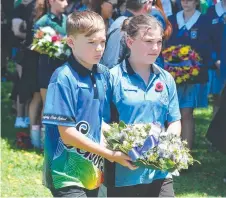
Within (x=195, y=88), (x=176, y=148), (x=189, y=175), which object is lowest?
(x=189, y=175)

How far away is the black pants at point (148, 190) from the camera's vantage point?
13.2ft

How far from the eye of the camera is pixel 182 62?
6.98m

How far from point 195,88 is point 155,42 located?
3.18 metres

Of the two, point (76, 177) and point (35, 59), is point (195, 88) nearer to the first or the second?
point (35, 59)

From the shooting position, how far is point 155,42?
4.05 meters

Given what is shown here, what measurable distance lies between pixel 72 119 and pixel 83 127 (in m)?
0.11

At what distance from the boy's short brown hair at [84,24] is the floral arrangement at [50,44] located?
3.26 meters

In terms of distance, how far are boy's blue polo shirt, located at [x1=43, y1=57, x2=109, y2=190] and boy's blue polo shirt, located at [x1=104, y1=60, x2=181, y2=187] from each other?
0.14 meters

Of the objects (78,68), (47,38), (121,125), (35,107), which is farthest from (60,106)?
(35,107)

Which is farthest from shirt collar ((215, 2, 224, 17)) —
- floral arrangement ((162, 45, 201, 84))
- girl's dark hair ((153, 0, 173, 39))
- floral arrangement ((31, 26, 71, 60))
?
floral arrangement ((31, 26, 71, 60))

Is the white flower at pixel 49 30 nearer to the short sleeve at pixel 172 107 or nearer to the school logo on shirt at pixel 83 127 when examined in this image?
the short sleeve at pixel 172 107

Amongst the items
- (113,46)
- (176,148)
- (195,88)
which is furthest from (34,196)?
(176,148)

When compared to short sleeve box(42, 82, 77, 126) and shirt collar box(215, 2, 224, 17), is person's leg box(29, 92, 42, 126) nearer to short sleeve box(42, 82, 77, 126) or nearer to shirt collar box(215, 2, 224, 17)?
shirt collar box(215, 2, 224, 17)

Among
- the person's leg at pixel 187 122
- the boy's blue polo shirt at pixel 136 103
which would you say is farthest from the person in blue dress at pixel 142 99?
the person's leg at pixel 187 122
